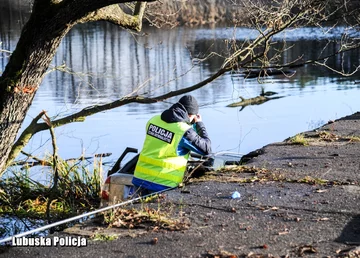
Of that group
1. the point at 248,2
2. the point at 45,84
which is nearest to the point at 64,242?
the point at 248,2

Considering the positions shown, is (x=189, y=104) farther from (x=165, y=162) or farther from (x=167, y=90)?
(x=167, y=90)

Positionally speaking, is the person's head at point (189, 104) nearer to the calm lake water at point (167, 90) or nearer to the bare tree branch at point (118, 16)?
the bare tree branch at point (118, 16)

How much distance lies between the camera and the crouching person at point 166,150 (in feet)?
26.2

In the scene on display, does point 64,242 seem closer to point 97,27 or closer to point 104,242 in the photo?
point 104,242

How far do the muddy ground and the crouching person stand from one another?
28 cm

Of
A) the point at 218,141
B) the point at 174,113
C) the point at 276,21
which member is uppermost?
the point at 276,21

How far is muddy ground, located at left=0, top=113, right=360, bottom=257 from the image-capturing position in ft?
18.9

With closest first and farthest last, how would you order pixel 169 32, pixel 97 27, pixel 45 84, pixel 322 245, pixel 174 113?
pixel 322 245 < pixel 174 113 < pixel 45 84 < pixel 169 32 < pixel 97 27

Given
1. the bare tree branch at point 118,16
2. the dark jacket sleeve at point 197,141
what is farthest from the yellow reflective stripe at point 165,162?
the bare tree branch at point 118,16

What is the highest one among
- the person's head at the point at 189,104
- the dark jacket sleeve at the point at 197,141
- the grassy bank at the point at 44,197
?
the person's head at the point at 189,104

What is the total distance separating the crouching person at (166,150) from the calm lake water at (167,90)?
270 centimetres

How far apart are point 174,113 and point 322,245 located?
9.13 feet

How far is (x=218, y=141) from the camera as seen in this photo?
16906 millimetres

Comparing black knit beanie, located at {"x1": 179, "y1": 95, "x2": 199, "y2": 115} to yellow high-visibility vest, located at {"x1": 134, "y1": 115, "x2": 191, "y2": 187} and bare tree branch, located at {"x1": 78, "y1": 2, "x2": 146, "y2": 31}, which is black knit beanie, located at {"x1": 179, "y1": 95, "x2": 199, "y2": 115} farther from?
bare tree branch, located at {"x1": 78, "y1": 2, "x2": 146, "y2": 31}
